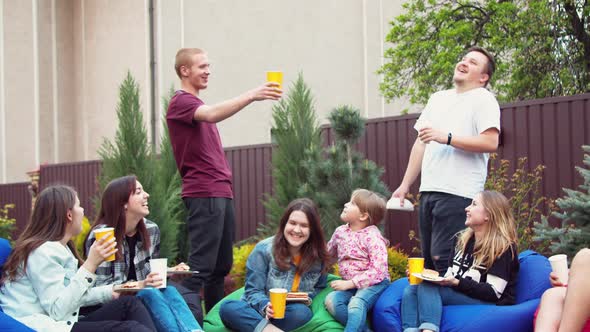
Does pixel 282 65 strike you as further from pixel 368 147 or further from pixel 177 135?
pixel 177 135

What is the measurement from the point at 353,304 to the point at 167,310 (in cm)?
128

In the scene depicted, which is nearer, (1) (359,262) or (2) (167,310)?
(2) (167,310)

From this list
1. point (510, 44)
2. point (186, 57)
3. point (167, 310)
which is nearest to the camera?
point (167, 310)

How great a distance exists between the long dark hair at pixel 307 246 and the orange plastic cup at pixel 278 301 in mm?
561

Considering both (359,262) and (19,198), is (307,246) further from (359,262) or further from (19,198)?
(19,198)

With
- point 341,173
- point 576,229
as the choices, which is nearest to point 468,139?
point 576,229

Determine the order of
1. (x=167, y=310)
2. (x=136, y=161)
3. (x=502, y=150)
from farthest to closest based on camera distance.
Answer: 1. (x=136, y=161)
2. (x=502, y=150)
3. (x=167, y=310)

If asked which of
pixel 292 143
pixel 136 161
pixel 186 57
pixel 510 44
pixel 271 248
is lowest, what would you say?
pixel 271 248

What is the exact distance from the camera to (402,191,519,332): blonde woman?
4848 millimetres

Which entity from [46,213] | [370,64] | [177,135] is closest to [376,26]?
[370,64]

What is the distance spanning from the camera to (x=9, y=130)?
776 inches

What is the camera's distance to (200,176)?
17.6 ft

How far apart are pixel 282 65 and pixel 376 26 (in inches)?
104

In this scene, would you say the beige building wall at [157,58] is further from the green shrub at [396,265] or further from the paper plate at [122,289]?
the paper plate at [122,289]
